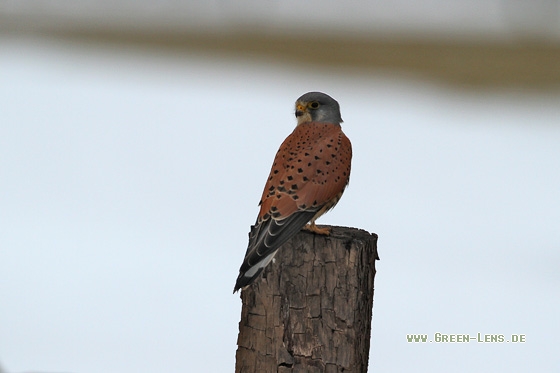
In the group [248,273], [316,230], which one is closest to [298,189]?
[316,230]

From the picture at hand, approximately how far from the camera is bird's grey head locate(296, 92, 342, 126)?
2.79m

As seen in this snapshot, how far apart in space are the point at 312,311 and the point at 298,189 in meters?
0.42

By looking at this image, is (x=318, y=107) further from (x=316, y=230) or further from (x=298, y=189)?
(x=316, y=230)

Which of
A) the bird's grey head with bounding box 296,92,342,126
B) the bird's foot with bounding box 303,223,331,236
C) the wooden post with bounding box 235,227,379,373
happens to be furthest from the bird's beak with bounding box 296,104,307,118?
the wooden post with bounding box 235,227,379,373

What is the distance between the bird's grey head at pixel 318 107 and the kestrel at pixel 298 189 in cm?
5

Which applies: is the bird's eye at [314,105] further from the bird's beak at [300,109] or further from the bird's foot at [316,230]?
the bird's foot at [316,230]

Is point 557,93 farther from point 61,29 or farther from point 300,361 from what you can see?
point 300,361

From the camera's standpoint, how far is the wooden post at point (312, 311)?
2.27m

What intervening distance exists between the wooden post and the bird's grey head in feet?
1.98

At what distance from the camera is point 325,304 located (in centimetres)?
227

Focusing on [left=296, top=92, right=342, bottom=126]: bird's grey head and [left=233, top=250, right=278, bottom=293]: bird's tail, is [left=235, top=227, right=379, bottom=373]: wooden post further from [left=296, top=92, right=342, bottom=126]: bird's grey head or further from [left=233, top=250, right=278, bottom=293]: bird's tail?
[left=296, top=92, right=342, bottom=126]: bird's grey head

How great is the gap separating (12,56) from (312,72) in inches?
130

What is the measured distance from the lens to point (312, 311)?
7.46 feet

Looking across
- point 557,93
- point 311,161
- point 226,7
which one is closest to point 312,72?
point 226,7
